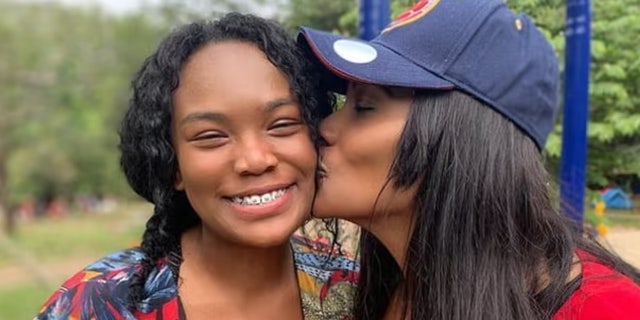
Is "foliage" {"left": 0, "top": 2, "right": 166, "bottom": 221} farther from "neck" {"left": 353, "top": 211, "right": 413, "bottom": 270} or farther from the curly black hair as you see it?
"neck" {"left": 353, "top": 211, "right": 413, "bottom": 270}

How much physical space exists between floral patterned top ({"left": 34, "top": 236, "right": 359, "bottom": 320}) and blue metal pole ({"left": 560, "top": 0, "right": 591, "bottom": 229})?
582mm

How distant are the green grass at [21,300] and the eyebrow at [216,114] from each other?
7.49m

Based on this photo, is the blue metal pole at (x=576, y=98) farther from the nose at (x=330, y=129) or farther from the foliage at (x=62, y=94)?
the foliage at (x=62, y=94)

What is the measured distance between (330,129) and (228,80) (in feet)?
0.65

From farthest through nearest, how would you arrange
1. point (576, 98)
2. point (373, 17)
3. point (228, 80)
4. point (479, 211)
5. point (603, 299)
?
point (373, 17) < point (576, 98) < point (228, 80) < point (479, 211) < point (603, 299)

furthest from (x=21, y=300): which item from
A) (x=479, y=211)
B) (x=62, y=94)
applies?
(x=479, y=211)

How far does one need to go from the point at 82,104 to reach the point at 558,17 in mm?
14060

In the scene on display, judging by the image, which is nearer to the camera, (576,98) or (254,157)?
(254,157)

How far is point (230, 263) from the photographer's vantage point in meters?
1.47

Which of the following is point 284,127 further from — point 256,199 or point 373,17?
point 373,17

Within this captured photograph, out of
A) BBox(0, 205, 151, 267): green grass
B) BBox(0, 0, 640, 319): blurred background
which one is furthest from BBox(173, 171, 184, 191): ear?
BBox(0, 205, 151, 267): green grass

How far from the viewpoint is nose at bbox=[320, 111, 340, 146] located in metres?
1.33

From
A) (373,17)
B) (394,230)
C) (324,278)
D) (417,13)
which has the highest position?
(373,17)

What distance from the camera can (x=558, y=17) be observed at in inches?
78.3
